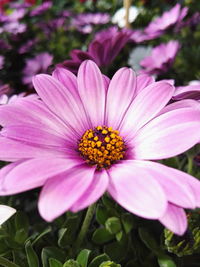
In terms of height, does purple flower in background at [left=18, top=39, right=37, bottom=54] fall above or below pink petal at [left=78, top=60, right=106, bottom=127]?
above

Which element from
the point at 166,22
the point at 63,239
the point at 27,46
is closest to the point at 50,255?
the point at 63,239

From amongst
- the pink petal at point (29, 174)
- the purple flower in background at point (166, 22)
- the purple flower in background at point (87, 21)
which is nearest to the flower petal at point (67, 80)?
the pink petal at point (29, 174)

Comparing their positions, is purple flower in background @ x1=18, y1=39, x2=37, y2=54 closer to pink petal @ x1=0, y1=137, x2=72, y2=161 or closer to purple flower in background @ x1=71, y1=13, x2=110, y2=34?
purple flower in background @ x1=71, y1=13, x2=110, y2=34

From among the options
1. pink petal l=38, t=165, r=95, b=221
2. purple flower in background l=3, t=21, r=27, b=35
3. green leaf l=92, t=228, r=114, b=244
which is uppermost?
purple flower in background l=3, t=21, r=27, b=35

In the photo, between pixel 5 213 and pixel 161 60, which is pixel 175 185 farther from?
pixel 161 60

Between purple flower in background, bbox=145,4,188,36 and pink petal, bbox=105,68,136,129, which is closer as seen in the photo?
pink petal, bbox=105,68,136,129

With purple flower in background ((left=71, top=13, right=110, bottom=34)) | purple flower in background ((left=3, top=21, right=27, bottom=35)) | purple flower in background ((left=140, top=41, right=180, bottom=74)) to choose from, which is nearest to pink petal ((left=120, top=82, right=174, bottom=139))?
purple flower in background ((left=140, top=41, right=180, bottom=74))

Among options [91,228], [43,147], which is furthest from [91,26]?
[43,147]

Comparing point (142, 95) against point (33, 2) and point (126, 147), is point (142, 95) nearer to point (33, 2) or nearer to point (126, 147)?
point (126, 147)
